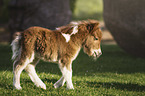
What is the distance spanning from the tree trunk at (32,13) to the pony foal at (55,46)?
653cm

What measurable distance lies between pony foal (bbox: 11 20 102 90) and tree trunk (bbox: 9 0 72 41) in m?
6.53

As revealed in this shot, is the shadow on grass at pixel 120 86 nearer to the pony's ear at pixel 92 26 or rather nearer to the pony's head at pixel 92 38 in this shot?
the pony's head at pixel 92 38

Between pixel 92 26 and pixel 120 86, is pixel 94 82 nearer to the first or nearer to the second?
pixel 120 86

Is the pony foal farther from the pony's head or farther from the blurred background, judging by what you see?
the blurred background

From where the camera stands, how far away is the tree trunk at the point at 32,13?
10375mm

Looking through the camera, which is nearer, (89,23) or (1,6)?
(89,23)

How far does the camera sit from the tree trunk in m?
10.4

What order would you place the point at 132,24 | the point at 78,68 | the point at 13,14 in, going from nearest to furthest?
the point at 78,68
the point at 132,24
the point at 13,14

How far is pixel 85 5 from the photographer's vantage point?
27969 mm

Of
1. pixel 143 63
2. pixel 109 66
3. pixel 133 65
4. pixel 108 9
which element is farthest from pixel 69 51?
pixel 108 9

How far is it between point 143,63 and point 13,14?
262 inches

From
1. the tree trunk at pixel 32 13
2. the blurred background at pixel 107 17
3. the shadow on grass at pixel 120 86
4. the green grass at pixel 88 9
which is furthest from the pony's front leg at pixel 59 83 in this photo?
the green grass at pixel 88 9

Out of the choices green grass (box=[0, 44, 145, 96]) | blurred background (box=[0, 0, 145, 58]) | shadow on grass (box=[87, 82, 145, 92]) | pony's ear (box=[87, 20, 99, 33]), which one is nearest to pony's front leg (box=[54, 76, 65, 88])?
green grass (box=[0, 44, 145, 96])

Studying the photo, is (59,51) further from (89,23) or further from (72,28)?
(89,23)
